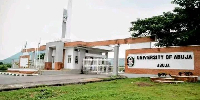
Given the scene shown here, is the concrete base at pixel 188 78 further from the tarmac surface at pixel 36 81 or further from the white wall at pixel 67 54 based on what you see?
the white wall at pixel 67 54

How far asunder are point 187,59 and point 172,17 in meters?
4.03

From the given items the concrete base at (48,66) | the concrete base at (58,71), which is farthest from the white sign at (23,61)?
the concrete base at (58,71)

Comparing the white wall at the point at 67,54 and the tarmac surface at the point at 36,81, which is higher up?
the white wall at the point at 67,54

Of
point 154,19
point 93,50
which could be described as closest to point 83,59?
point 93,50

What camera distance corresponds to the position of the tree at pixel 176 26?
13.8 meters

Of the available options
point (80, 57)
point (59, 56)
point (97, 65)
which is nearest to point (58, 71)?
point (59, 56)

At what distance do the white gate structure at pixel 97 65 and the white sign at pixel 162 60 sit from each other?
5.25 meters

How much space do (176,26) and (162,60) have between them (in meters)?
3.03

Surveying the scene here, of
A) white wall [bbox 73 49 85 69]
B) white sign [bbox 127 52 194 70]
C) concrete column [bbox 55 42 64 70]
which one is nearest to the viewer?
white sign [bbox 127 52 194 70]

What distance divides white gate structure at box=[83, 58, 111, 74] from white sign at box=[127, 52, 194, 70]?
5.25 m

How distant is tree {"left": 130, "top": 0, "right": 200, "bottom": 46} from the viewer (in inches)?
545

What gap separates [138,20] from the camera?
58.9 ft

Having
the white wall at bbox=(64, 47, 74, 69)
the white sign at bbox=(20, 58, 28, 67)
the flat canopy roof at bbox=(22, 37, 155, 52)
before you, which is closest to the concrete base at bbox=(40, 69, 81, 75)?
the white wall at bbox=(64, 47, 74, 69)

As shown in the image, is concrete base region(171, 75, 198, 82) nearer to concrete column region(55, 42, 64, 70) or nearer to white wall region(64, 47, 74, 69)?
white wall region(64, 47, 74, 69)
